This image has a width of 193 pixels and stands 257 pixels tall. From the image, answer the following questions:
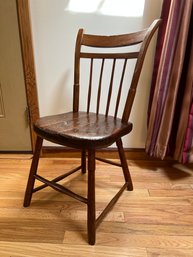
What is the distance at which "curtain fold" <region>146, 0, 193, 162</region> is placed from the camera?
0.91 m

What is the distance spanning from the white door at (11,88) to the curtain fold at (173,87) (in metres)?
0.82

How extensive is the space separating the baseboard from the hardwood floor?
0.51ft

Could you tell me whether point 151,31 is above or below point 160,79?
above

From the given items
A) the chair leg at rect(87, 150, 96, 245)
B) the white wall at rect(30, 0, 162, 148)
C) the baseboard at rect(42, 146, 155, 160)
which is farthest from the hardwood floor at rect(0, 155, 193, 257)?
the white wall at rect(30, 0, 162, 148)

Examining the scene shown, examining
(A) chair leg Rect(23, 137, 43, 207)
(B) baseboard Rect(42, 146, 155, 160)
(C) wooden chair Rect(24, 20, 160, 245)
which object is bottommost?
(B) baseboard Rect(42, 146, 155, 160)

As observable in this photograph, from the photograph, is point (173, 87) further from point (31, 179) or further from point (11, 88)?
point (11, 88)

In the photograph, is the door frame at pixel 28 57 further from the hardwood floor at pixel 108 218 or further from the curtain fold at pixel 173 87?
the curtain fold at pixel 173 87

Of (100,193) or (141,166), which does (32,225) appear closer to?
(100,193)

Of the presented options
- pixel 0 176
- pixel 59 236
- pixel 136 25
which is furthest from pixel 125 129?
pixel 0 176

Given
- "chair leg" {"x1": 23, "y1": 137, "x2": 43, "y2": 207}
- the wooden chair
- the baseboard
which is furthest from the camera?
the baseboard

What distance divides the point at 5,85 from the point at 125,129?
875mm

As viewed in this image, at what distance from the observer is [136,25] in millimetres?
1082

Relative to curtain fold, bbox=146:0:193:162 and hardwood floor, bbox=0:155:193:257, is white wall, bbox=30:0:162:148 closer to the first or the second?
curtain fold, bbox=146:0:193:162

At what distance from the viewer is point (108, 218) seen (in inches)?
33.5
